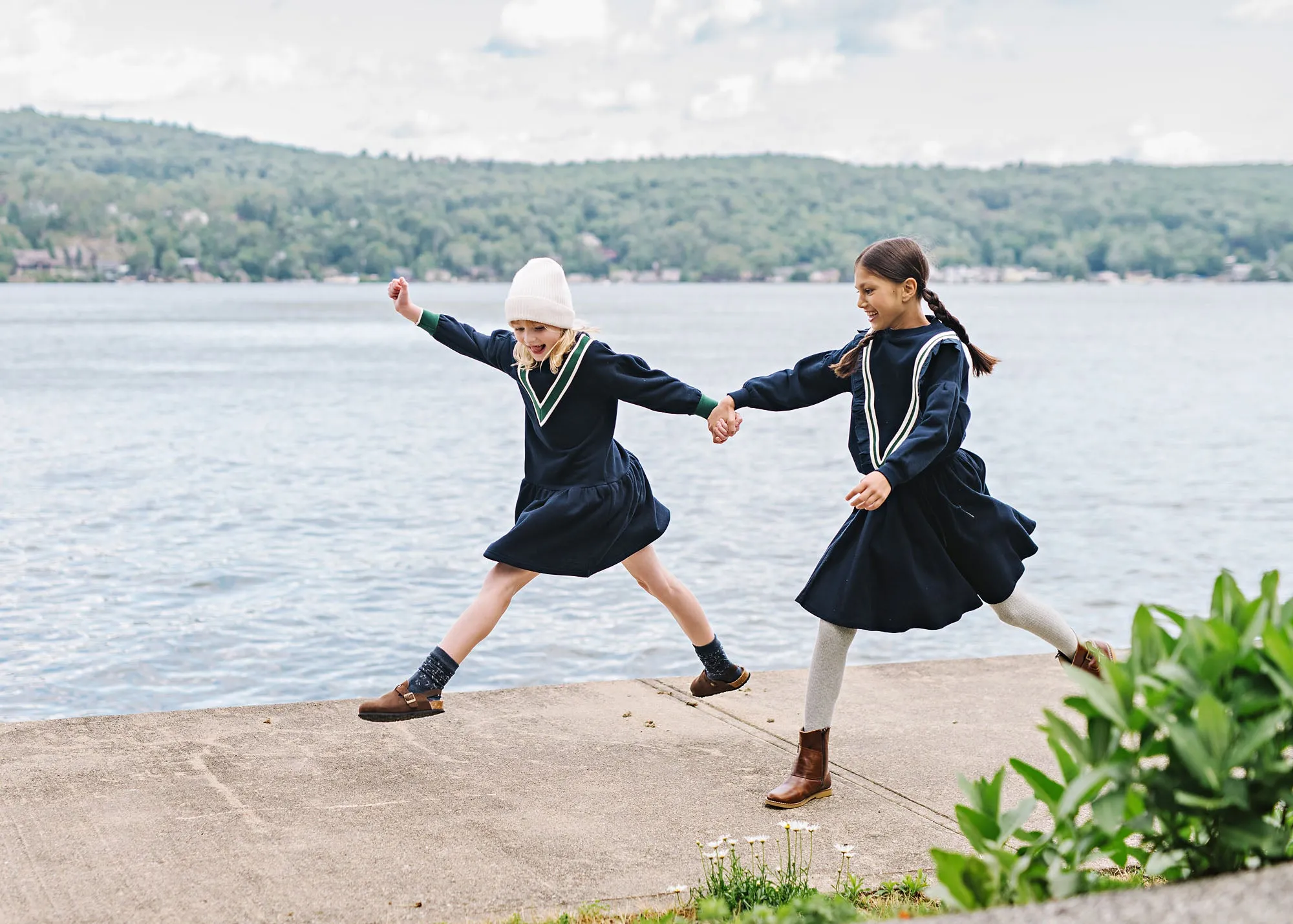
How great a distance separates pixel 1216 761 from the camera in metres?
2.60

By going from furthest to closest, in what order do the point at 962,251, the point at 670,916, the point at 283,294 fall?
the point at 283,294, the point at 962,251, the point at 670,916

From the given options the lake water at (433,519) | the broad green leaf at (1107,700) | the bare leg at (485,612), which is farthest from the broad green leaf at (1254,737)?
the lake water at (433,519)

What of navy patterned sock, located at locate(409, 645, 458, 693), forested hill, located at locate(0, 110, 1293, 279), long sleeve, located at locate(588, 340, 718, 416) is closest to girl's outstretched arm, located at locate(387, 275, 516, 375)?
long sleeve, located at locate(588, 340, 718, 416)

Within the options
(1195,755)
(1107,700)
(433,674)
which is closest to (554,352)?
(433,674)

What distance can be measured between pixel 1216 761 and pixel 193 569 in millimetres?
12866

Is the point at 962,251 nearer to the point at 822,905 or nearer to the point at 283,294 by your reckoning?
the point at 283,294

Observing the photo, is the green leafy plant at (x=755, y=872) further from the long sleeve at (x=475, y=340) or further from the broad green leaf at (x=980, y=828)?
the long sleeve at (x=475, y=340)

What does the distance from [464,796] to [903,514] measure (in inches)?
65.4

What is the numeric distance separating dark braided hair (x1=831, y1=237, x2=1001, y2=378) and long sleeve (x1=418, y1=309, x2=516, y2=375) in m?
1.28

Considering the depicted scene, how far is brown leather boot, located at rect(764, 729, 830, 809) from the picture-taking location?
4832 millimetres

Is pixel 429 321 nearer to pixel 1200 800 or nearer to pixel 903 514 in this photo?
pixel 903 514

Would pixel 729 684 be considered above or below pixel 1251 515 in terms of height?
above

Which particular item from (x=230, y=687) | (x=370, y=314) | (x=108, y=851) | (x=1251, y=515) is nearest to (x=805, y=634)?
(x=230, y=687)

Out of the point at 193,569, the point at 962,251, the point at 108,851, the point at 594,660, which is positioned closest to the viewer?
the point at 108,851
